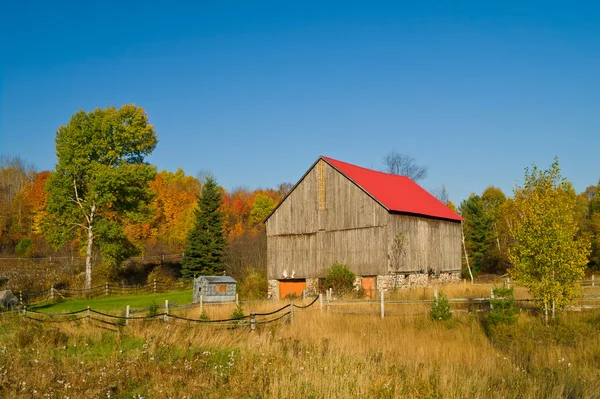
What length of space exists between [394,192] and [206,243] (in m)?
17.0

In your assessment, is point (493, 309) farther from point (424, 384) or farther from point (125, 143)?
point (125, 143)

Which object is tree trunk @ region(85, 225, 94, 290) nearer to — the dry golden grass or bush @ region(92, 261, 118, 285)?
bush @ region(92, 261, 118, 285)

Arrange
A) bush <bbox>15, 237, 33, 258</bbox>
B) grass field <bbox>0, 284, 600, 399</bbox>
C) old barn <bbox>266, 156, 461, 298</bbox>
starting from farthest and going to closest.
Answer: bush <bbox>15, 237, 33, 258</bbox>
old barn <bbox>266, 156, 461, 298</bbox>
grass field <bbox>0, 284, 600, 399</bbox>

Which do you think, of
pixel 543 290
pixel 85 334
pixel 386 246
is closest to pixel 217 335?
pixel 85 334

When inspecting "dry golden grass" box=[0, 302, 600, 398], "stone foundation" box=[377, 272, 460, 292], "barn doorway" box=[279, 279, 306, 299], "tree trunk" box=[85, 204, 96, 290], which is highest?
"tree trunk" box=[85, 204, 96, 290]

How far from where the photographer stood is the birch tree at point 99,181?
39.4 m

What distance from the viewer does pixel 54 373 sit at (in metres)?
10.8

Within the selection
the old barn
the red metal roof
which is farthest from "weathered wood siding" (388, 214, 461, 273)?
the red metal roof

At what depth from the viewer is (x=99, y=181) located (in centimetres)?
3916

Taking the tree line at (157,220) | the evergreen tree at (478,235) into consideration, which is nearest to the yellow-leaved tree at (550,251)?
the tree line at (157,220)

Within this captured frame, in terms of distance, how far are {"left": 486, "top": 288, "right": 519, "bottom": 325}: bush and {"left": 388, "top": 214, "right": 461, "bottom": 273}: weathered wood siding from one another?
1471cm

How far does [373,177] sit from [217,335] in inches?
989

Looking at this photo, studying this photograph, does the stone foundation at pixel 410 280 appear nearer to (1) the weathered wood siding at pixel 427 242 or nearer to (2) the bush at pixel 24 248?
(1) the weathered wood siding at pixel 427 242

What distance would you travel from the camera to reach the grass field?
31.0ft
